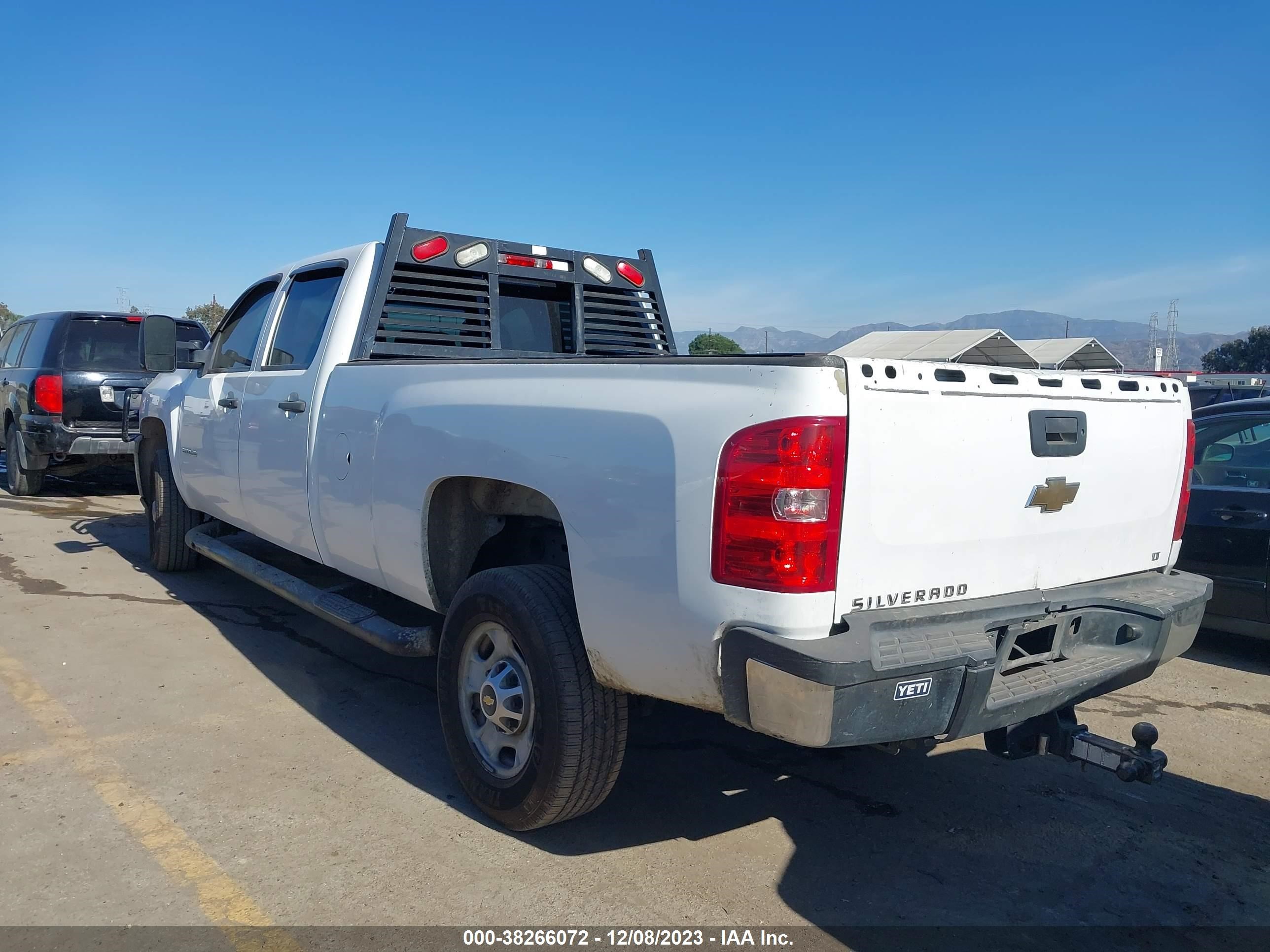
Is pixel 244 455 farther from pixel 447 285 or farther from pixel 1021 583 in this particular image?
pixel 1021 583

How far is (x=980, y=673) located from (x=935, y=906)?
0.88m

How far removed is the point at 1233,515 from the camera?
18.3 ft

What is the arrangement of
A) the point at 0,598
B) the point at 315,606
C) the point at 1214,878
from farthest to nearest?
the point at 0,598, the point at 315,606, the point at 1214,878

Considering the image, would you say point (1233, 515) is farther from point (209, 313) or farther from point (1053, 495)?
point (209, 313)

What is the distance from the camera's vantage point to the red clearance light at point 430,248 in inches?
187

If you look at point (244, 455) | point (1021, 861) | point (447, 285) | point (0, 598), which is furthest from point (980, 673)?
point (0, 598)

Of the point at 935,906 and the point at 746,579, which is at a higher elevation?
the point at 746,579

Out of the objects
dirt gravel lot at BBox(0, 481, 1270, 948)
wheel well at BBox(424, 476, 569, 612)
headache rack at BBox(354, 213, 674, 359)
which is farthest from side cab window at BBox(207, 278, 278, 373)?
wheel well at BBox(424, 476, 569, 612)

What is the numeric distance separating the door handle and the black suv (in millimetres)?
9050

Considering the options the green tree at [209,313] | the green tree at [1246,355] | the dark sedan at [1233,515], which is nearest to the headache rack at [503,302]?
the dark sedan at [1233,515]

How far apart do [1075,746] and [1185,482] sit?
111 cm

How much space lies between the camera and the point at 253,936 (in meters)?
2.74

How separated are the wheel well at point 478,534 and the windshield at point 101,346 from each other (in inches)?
304

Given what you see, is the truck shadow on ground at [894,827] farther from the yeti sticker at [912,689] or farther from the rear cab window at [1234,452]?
the rear cab window at [1234,452]
